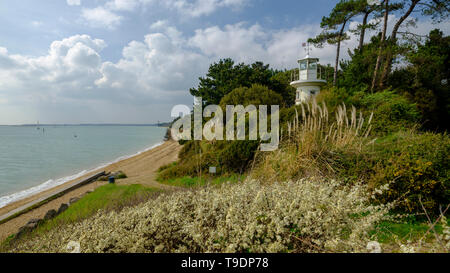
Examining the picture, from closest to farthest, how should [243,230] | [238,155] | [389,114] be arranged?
1. [243,230]
2. [238,155]
3. [389,114]

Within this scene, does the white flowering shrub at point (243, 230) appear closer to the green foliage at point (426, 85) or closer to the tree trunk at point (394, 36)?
the green foliage at point (426, 85)

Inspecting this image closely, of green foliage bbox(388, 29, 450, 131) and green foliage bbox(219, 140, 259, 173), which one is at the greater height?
green foliage bbox(388, 29, 450, 131)

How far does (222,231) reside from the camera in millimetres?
1709

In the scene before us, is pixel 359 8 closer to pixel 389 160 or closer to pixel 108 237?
pixel 389 160

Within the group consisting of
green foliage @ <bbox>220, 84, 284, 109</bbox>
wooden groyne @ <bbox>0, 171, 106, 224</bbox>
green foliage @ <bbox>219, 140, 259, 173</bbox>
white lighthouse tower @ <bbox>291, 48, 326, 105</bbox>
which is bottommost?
wooden groyne @ <bbox>0, 171, 106, 224</bbox>

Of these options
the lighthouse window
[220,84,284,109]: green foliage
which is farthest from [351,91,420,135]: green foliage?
the lighthouse window

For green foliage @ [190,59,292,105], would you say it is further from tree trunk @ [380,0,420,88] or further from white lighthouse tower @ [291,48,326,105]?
tree trunk @ [380,0,420,88]

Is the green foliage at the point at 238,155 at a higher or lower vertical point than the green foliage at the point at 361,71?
lower

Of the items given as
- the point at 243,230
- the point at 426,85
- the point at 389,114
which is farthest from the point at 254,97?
the point at 243,230

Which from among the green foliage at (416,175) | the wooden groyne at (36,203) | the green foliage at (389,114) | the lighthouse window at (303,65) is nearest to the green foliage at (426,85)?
the green foliage at (389,114)

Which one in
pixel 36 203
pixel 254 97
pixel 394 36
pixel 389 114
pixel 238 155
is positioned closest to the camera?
pixel 238 155

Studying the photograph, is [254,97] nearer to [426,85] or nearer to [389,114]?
[389,114]

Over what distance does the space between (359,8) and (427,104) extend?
24.7 ft
